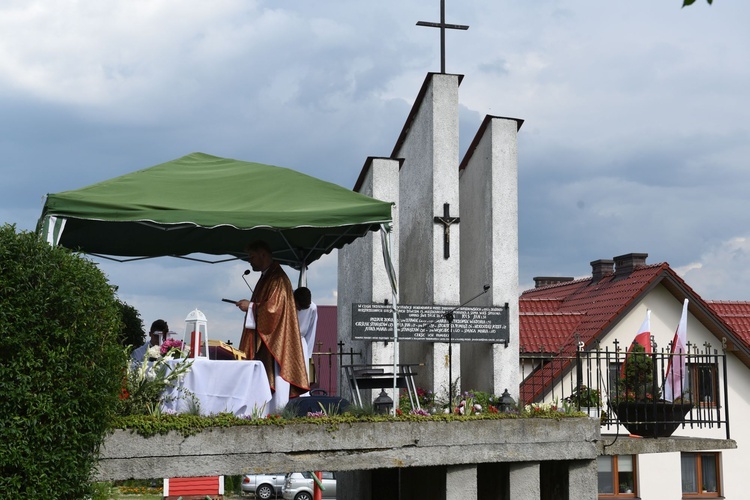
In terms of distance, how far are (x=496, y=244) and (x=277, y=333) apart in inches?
181

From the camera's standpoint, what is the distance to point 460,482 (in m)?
12.3

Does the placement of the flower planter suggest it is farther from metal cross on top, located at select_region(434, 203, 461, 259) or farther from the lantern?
the lantern

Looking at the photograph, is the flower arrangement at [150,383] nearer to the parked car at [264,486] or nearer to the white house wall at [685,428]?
the white house wall at [685,428]

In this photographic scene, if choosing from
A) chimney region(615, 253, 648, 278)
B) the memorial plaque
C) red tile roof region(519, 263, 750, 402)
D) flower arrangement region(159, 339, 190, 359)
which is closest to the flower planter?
the memorial plaque

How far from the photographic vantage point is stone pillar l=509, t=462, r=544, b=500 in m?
12.7

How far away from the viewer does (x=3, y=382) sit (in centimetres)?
927

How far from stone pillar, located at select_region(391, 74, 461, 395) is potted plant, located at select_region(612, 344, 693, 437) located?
103 inches

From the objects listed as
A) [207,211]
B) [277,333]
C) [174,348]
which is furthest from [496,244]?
[174,348]

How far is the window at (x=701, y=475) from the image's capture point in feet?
94.4

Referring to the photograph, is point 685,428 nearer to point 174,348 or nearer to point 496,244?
point 496,244

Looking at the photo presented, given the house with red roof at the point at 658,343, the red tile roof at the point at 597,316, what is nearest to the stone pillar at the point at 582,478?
the red tile roof at the point at 597,316

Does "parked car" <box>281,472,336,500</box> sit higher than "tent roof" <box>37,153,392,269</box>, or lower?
lower

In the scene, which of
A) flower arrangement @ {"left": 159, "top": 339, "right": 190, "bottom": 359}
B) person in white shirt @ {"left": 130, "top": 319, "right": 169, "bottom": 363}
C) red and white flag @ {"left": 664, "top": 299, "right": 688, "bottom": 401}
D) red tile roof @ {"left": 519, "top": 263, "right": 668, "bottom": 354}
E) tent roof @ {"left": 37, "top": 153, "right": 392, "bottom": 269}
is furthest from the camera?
red tile roof @ {"left": 519, "top": 263, "right": 668, "bottom": 354}

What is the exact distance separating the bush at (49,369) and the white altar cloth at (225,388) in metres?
1.63
